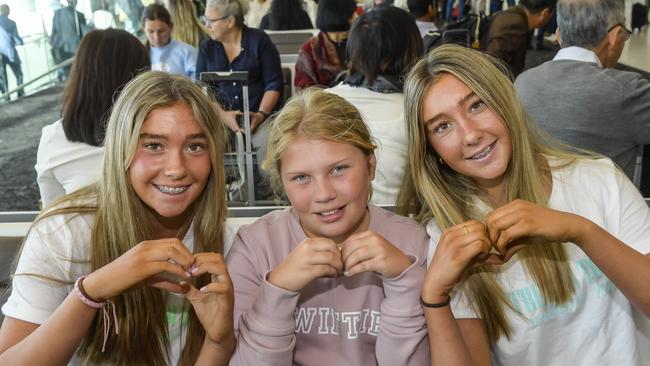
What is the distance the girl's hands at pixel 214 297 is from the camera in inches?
49.7

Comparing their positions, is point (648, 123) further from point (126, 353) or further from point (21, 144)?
point (21, 144)

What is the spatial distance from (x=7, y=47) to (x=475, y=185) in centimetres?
658

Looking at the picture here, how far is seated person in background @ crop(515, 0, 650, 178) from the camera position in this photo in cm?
257

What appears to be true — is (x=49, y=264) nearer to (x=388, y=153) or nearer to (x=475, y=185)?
(x=475, y=185)

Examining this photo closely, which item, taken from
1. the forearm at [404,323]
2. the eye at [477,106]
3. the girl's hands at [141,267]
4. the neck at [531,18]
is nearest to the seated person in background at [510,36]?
the neck at [531,18]

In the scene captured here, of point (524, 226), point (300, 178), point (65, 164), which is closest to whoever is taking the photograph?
point (524, 226)

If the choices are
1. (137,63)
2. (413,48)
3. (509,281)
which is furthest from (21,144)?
(509,281)

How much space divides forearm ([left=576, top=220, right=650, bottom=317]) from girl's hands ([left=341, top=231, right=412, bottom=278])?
0.38 m

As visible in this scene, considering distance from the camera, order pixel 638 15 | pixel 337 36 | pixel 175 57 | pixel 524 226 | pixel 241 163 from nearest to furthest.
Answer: pixel 524 226
pixel 241 163
pixel 337 36
pixel 175 57
pixel 638 15

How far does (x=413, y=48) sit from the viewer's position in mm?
2902

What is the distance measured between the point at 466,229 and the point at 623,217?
484mm

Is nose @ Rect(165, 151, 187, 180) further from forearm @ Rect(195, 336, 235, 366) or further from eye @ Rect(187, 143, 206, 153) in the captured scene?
forearm @ Rect(195, 336, 235, 366)

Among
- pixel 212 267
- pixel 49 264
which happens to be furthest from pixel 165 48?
pixel 212 267

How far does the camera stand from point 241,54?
14.2 ft
